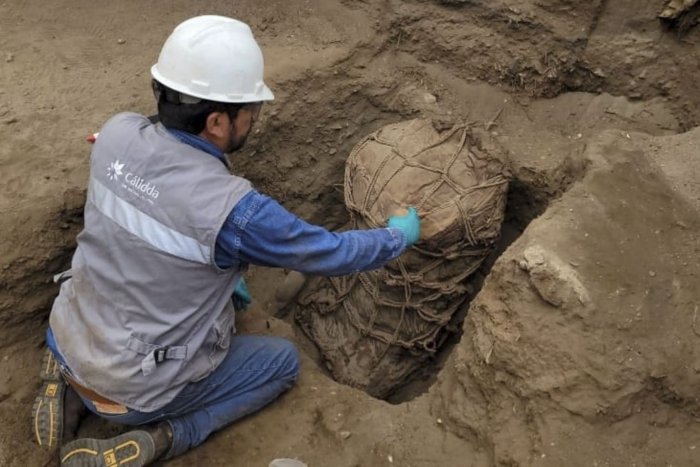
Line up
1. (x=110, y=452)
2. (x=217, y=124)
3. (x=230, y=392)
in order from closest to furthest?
(x=217, y=124) → (x=110, y=452) → (x=230, y=392)

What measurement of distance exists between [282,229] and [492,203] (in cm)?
123

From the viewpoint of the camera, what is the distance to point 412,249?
2996 millimetres

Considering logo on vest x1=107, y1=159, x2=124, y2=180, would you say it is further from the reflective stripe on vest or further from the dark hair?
the dark hair

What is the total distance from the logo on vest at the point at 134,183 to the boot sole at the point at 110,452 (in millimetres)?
909

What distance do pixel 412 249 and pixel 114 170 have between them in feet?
4.48

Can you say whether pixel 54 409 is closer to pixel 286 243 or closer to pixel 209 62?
pixel 286 243

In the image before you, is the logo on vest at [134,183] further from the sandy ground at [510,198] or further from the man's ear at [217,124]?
the sandy ground at [510,198]

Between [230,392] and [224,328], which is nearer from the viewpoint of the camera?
[224,328]

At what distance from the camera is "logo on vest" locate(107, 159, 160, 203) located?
2.06 m

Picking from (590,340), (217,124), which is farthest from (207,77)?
(590,340)

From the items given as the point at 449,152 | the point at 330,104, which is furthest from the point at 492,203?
the point at 330,104

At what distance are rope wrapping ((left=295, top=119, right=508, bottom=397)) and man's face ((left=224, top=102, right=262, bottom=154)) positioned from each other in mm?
843

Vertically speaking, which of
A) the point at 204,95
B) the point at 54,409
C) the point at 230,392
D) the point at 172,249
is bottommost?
the point at 54,409

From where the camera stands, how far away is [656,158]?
268 cm
